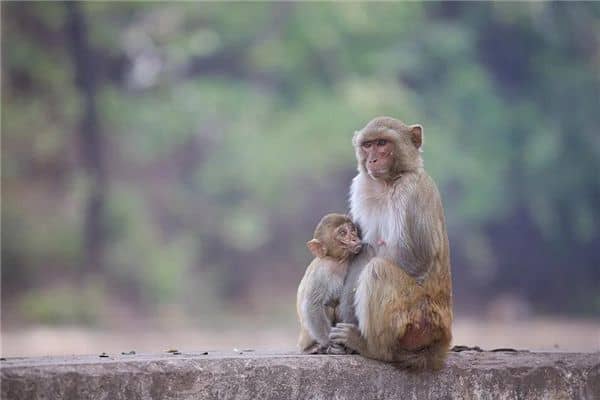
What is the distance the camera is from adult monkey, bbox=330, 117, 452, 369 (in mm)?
5574

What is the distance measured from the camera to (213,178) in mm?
22859

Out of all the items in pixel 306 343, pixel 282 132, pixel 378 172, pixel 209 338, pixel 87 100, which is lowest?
pixel 306 343

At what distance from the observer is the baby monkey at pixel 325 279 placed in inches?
232

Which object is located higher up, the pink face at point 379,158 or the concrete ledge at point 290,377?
the pink face at point 379,158

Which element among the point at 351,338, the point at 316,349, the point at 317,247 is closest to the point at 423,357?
the point at 351,338

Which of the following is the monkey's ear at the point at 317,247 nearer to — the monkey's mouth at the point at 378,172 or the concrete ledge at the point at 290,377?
the monkey's mouth at the point at 378,172

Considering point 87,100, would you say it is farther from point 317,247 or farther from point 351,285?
point 351,285

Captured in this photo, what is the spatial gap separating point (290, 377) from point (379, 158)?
4.72ft

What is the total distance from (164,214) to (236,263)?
83.0 inches

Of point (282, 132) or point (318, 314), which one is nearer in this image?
point (318, 314)

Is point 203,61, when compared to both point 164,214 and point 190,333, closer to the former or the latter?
point 164,214

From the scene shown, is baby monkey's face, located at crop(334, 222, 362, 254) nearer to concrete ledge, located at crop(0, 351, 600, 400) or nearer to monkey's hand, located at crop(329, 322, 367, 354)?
monkey's hand, located at crop(329, 322, 367, 354)

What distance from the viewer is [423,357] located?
570cm

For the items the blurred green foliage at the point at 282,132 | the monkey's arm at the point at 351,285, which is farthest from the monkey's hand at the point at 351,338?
the blurred green foliage at the point at 282,132
